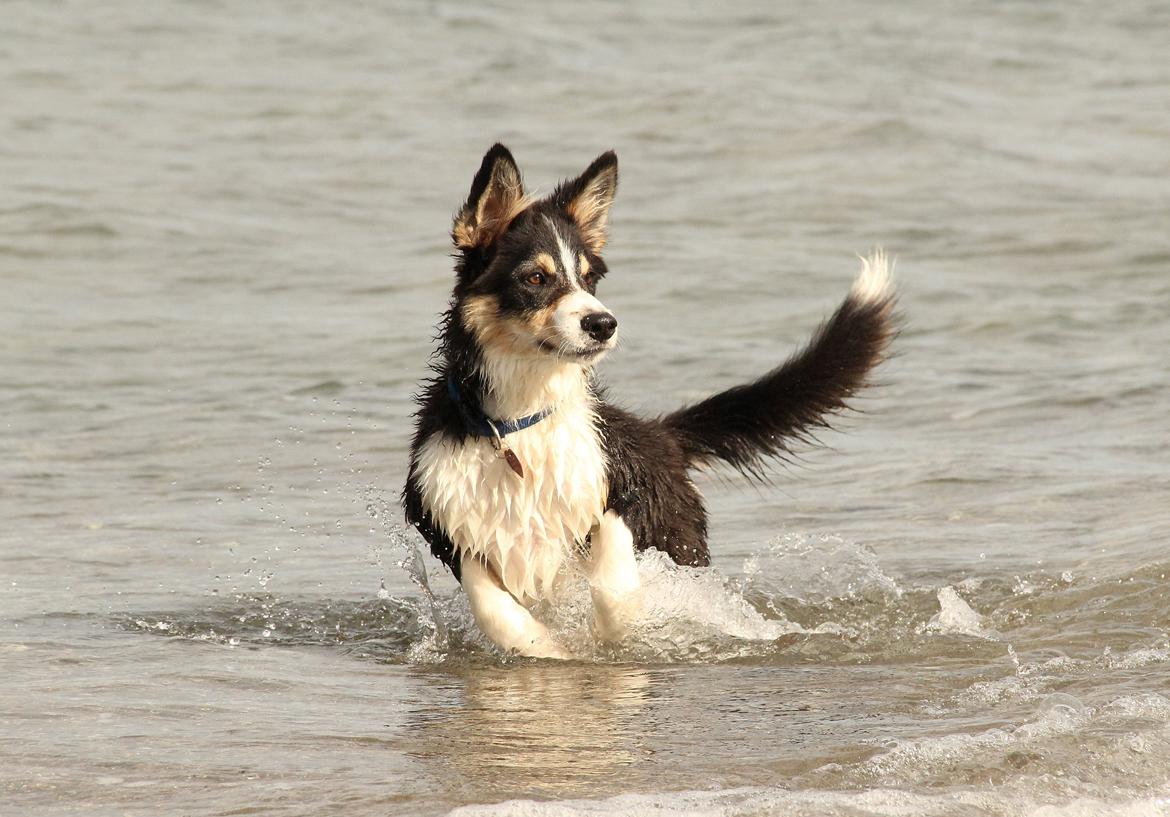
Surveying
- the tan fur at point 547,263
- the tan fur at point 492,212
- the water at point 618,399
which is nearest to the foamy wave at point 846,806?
the water at point 618,399

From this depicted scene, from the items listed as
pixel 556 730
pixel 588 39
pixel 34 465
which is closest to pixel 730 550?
pixel 556 730

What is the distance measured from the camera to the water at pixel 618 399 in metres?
4.23

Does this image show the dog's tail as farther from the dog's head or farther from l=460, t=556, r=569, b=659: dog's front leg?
l=460, t=556, r=569, b=659: dog's front leg

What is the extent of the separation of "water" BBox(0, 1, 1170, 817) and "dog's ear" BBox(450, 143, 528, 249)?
4.01 ft

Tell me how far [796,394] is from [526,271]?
1370mm

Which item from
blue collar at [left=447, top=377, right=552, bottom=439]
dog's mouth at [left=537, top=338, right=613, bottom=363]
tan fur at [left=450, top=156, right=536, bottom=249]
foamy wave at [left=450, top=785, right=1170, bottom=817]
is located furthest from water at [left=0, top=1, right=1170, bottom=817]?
tan fur at [left=450, top=156, right=536, bottom=249]

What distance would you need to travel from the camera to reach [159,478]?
327 inches

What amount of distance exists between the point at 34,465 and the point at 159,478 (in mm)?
671

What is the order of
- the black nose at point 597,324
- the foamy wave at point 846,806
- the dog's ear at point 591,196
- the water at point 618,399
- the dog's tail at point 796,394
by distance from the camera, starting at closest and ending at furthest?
the foamy wave at point 846,806
the water at point 618,399
the black nose at point 597,324
the dog's ear at point 591,196
the dog's tail at point 796,394

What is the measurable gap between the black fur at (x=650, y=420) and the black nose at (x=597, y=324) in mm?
182

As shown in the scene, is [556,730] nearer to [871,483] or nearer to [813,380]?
[813,380]

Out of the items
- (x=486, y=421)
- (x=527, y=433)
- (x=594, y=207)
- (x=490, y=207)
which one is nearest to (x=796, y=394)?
(x=594, y=207)

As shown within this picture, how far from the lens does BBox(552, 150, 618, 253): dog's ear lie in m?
5.65

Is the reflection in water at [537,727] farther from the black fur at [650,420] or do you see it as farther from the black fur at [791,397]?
the black fur at [791,397]
